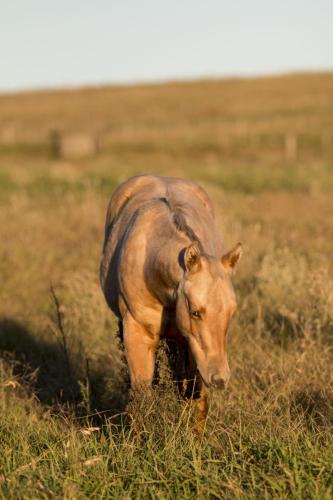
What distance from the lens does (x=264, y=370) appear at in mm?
5980

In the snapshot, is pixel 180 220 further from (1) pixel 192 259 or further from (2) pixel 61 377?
(2) pixel 61 377

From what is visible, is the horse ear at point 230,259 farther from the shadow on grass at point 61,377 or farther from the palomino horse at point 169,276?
the shadow on grass at point 61,377

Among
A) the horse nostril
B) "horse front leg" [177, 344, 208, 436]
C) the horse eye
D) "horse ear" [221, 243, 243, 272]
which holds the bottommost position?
"horse front leg" [177, 344, 208, 436]

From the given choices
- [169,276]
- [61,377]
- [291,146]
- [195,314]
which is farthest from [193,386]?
[291,146]

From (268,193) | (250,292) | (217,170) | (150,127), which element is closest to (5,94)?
(150,127)

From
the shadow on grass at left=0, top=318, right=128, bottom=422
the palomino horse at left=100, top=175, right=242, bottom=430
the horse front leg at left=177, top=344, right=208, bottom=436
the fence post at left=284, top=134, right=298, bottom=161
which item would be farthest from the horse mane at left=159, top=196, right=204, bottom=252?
the fence post at left=284, top=134, right=298, bottom=161

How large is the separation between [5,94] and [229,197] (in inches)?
2555

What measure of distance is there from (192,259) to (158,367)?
147 cm

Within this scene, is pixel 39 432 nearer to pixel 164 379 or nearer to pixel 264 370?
pixel 164 379

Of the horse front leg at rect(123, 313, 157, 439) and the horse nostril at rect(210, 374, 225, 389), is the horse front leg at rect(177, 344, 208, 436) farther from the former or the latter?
the horse nostril at rect(210, 374, 225, 389)

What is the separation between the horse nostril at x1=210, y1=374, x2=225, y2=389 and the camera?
4.05 metres

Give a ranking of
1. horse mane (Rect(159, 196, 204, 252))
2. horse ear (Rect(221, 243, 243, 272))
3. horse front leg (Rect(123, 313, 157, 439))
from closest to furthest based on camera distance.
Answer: horse ear (Rect(221, 243, 243, 272)), horse mane (Rect(159, 196, 204, 252)), horse front leg (Rect(123, 313, 157, 439))

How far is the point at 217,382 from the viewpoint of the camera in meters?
4.07

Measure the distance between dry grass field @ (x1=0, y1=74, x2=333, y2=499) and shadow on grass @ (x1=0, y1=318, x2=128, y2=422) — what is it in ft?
0.06
